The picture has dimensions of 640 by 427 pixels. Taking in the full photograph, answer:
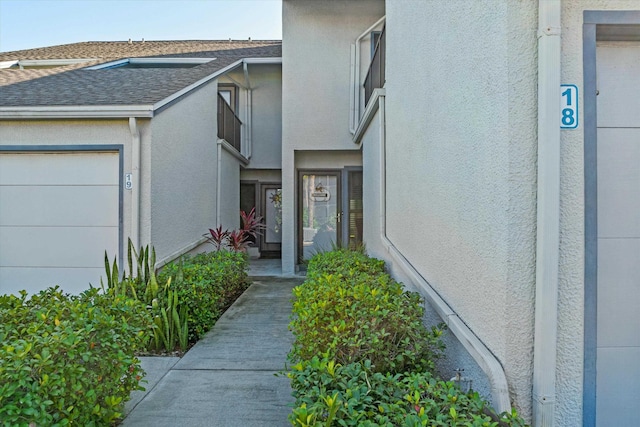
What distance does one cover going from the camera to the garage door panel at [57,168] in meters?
5.87

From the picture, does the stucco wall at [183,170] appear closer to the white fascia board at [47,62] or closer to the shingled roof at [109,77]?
the shingled roof at [109,77]

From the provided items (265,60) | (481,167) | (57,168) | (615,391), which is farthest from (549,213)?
(265,60)

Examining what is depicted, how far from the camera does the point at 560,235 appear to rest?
1.95m

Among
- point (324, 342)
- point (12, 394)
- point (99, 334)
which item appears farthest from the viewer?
point (324, 342)

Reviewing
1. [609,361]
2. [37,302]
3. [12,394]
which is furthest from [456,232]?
[37,302]

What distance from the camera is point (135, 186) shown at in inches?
226

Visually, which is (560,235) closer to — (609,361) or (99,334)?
(609,361)

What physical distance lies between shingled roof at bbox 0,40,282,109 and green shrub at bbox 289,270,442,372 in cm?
477

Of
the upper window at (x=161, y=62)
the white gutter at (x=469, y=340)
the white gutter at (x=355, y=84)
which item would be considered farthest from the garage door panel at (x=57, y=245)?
the upper window at (x=161, y=62)

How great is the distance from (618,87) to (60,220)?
22.8 ft

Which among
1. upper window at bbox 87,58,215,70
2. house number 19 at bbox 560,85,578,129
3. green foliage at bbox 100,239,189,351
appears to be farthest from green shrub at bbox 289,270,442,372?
upper window at bbox 87,58,215,70

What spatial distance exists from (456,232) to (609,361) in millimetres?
1111

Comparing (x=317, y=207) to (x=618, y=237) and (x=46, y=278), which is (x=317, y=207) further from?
(x=618, y=237)

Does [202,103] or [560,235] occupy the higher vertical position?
[202,103]
